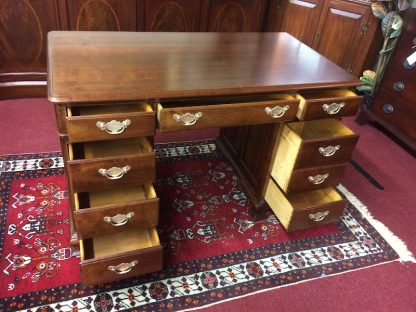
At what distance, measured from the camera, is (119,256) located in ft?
3.96

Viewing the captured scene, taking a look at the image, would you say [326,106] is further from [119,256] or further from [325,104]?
[119,256]

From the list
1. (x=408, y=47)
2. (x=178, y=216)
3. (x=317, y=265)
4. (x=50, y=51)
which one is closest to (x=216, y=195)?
(x=178, y=216)

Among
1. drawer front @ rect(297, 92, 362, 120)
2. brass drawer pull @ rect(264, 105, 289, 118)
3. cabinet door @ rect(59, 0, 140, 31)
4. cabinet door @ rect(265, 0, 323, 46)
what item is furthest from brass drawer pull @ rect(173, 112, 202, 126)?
cabinet door @ rect(265, 0, 323, 46)

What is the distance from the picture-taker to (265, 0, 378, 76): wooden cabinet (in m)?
2.40

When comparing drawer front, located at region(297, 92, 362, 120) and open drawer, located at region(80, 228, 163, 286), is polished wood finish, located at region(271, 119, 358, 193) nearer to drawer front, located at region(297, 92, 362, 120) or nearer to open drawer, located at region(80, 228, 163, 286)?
drawer front, located at region(297, 92, 362, 120)

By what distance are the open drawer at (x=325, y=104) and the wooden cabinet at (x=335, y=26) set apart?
1.16 m

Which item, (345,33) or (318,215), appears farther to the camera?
(345,33)

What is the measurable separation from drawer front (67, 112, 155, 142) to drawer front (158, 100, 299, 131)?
0.05 meters

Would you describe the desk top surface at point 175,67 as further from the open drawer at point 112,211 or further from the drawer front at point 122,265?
the drawer front at point 122,265

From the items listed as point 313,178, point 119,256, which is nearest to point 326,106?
point 313,178

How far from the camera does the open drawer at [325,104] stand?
136 centimetres

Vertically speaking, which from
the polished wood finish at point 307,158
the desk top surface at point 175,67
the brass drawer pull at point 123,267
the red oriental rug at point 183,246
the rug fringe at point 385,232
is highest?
the desk top surface at point 175,67

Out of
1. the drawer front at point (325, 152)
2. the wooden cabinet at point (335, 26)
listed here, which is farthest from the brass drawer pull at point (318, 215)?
the wooden cabinet at point (335, 26)

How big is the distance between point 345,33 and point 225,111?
170 centimetres
